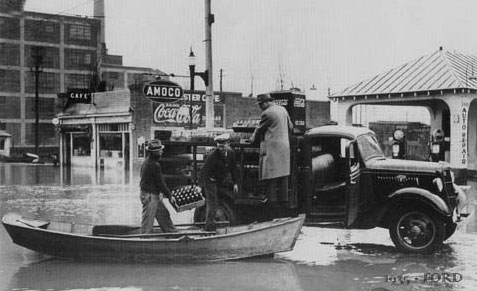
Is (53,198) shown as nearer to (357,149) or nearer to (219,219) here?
(219,219)

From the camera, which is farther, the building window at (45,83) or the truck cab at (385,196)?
the building window at (45,83)

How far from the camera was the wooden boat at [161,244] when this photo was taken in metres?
8.64

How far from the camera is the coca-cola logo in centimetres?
3491

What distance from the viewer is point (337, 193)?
33.8 feet

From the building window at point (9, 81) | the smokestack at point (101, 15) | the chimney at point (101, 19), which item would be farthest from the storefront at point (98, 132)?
the building window at point (9, 81)

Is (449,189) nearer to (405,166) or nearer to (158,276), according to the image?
(405,166)

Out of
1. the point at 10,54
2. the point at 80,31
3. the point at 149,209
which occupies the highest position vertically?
the point at 80,31

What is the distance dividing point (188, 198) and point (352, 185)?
2767mm

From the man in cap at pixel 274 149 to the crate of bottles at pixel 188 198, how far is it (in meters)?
1.13

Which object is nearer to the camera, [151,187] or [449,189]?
[151,187]

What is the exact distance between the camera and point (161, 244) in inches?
339

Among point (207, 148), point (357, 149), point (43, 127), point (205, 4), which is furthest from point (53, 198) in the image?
point (43, 127)

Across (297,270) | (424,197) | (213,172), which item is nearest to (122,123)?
(213,172)

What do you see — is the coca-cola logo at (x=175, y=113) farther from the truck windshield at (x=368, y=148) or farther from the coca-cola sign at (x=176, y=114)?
the truck windshield at (x=368, y=148)
